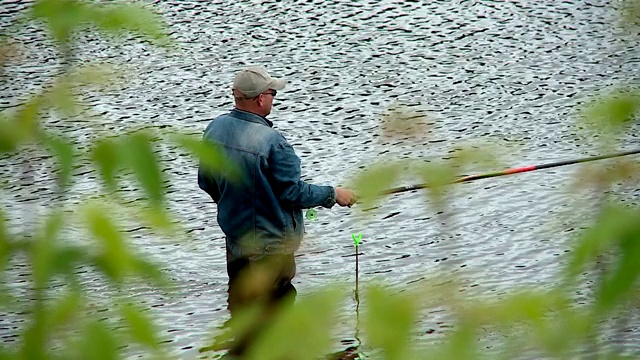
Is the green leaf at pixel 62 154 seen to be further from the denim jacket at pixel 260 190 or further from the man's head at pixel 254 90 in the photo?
the man's head at pixel 254 90

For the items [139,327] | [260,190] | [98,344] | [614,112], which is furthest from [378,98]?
[98,344]

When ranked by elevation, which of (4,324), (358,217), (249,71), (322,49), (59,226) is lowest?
(322,49)

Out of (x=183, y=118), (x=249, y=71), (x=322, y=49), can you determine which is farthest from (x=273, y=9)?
(x=249, y=71)

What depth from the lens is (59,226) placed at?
2295 mm

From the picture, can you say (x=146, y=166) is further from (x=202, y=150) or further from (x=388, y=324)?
(x=388, y=324)

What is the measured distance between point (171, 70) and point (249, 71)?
8.56m

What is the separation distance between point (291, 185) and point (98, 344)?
446cm

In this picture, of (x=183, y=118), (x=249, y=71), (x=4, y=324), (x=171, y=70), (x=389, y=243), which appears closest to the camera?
(x=4, y=324)

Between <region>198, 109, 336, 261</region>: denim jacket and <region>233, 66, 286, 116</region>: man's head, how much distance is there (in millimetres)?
48

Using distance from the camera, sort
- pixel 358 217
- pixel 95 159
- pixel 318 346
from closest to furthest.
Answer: pixel 318 346
pixel 95 159
pixel 358 217

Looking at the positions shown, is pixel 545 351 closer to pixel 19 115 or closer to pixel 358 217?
pixel 358 217

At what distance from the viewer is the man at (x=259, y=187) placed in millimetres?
6617

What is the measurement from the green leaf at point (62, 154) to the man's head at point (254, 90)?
4.31 m

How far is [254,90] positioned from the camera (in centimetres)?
669
